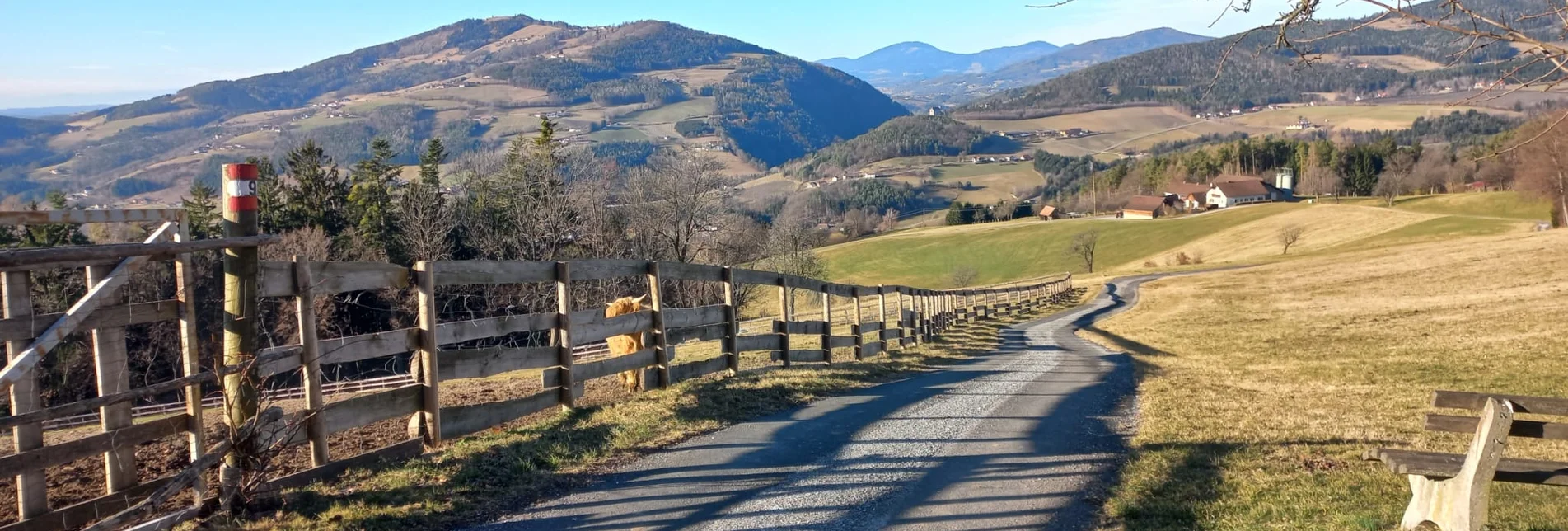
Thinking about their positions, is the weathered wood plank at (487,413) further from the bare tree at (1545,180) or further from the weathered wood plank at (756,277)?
the bare tree at (1545,180)

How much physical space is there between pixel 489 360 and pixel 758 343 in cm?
513

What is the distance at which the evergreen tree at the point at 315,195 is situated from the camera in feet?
155

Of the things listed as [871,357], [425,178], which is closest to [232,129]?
[425,178]

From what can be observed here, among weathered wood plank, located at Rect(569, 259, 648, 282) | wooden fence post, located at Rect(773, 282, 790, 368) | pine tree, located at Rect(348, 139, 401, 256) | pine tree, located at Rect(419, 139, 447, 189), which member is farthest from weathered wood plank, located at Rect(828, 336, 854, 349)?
pine tree, located at Rect(419, 139, 447, 189)

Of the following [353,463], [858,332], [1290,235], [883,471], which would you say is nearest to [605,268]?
[353,463]

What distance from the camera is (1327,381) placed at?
1605 centimetres

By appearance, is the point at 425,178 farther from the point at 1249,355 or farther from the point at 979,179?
the point at 979,179

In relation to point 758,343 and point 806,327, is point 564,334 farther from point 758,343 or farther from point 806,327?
point 806,327

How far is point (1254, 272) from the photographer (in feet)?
180

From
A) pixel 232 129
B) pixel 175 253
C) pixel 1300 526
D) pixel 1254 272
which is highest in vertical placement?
pixel 232 129

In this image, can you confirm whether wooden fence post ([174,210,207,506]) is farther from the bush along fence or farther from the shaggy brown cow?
the shaggy brown cow

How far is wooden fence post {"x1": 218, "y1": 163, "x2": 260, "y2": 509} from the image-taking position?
591cm

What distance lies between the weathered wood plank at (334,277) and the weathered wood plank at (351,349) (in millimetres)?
352

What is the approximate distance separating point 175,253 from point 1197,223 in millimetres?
107508
